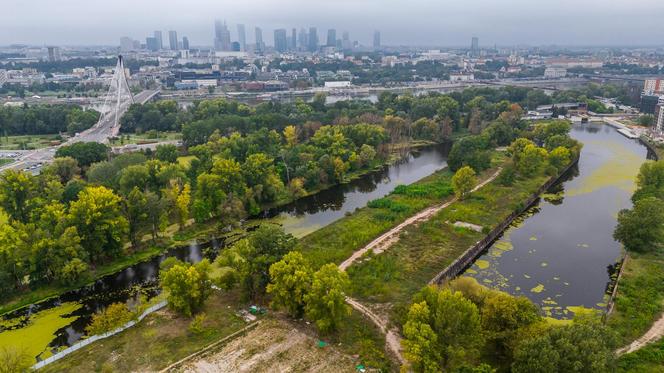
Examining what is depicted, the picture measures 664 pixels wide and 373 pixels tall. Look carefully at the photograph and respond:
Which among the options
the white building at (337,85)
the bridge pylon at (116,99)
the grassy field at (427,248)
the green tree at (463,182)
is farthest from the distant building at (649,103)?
the bridge pylon at (116,99)

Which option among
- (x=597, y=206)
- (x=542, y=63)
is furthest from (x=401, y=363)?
(x=542, y=63)

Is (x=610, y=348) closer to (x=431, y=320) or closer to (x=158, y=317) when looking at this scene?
(x=431, y=320)

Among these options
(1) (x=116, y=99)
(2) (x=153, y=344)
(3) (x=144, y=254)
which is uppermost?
(1) (x=116, y=99)

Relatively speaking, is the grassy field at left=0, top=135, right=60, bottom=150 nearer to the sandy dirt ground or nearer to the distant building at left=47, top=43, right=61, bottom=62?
the sandy dirt ground

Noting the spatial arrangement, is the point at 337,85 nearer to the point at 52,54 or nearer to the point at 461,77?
the point at 461,77

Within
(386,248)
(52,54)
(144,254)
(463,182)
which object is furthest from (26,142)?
(52,54)

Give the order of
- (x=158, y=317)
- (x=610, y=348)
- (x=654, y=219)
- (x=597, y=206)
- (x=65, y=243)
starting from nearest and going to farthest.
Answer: (x=610, y=348) → (x=158, y=317) → (x=65, y=243) → (x=654, y=219) → (x=597, y=206)

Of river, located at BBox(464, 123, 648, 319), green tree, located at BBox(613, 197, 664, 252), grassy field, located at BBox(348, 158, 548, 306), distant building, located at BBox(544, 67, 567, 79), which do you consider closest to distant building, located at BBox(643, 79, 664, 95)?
distant building, located at BBox(544, 67, 567, 79)
